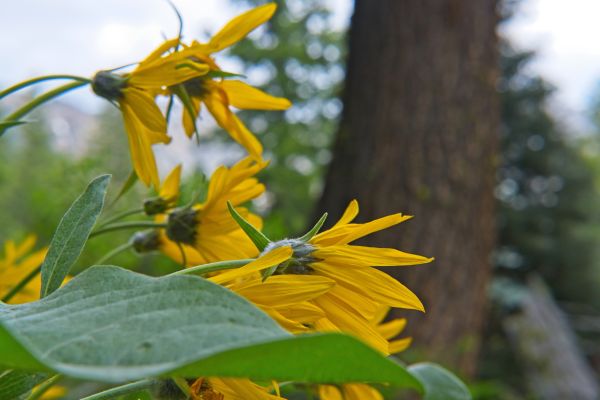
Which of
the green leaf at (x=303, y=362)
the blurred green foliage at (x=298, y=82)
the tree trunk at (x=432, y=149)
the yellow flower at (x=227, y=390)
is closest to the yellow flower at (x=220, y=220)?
the yellow flower at (x=227, y=390)

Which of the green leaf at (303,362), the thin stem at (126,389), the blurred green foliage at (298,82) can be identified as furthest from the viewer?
the blurred green foliage at (298,82)

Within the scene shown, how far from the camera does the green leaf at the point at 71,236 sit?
26 cm

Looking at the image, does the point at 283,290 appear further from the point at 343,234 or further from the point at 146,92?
the point at 146,92

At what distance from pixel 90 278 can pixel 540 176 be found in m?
7.29

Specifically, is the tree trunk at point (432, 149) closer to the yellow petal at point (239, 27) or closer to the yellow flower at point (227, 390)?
the yellow petal at point (239, 27)

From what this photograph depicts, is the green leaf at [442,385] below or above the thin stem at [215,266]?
below

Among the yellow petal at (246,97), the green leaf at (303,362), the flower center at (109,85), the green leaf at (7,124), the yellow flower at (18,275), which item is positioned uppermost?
the flower center at (109,85)

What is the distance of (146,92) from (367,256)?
0.19m

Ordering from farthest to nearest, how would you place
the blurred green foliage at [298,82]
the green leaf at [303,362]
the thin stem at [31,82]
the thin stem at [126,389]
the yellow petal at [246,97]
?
1. the blurred green foliage at [298,82]
2. the yellow petal at [246,97]
3. the thin stem at [31,82]
4. the thin stem at [126,389]
5. the green leaf at [303,362]

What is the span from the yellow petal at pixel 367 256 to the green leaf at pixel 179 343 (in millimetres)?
108

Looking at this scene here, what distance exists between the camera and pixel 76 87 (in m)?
A: 0.38

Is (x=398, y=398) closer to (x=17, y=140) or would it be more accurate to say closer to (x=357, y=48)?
(x=357, y=48)

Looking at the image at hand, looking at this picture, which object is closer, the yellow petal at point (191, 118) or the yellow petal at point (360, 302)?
the yellow petal at point (360, 302)

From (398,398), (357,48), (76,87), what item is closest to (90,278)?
(76,87)
